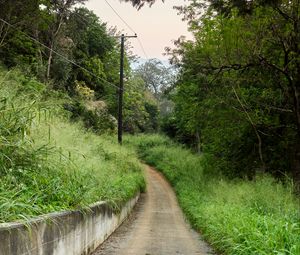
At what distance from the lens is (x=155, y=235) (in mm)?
11812

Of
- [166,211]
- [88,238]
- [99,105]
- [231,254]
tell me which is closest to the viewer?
[231,254]

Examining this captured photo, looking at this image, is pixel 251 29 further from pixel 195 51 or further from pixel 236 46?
pixel 195 51

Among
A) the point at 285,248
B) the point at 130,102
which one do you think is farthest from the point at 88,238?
the point at 130,102

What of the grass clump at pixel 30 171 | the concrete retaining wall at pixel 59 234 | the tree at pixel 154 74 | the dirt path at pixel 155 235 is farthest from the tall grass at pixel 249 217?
the tree at pixel 154 74

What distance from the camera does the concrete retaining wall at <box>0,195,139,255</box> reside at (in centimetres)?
456

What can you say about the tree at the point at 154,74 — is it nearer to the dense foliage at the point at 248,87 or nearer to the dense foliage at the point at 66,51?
the dense foliage at the point at 66,51

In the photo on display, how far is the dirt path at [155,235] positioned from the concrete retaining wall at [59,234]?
20.5 inches

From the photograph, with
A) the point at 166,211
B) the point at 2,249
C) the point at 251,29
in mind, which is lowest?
the point at 166,211

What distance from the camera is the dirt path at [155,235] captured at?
30.8 feet

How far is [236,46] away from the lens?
16.5 meters

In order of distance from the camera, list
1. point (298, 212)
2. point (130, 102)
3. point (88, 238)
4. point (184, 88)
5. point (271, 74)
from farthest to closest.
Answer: point (130, 102)
point (184, 88)
point (271, 74)
point (298, 212)
point (88, 238)

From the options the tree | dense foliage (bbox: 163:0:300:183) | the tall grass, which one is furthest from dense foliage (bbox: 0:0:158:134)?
the tree

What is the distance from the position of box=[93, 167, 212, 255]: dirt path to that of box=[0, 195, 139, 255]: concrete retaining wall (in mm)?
521

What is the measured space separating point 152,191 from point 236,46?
1298cm
